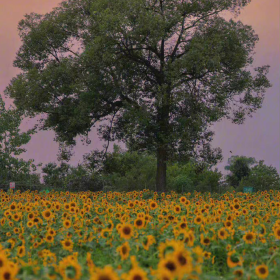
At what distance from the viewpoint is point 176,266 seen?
11.4 feet

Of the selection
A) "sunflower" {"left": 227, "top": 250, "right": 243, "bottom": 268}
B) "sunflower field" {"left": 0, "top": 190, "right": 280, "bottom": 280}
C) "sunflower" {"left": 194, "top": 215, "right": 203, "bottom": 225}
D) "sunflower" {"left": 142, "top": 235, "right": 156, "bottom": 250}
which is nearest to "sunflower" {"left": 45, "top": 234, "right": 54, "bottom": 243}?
"sunflower field" {"left": 0, "top": 190, "right": 280, "bottom": 280}

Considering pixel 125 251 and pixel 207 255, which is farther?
pixel 207 255

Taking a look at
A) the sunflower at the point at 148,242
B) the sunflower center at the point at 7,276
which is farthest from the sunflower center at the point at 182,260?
the sunflower at the point at 148,242

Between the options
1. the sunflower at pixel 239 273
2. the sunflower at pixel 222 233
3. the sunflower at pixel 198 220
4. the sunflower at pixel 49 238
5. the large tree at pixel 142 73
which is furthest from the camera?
the large tree at pixel 142 73

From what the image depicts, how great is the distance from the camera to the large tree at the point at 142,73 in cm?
1859

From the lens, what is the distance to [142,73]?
2147 centimetres

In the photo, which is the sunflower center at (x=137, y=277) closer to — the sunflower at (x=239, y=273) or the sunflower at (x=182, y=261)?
the sunflower at (x=182, y=261)

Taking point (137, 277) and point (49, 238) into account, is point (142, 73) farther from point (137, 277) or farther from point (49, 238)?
point (137, 277)

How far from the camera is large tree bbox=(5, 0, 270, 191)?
61.0 ft

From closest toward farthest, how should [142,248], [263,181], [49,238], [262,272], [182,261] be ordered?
[182,261]
[262,272]
[142,248]
[49,238]
[263,181]

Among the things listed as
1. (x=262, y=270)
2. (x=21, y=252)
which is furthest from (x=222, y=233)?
(x=21, y=252)

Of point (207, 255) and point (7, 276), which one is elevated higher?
point (7, 276)

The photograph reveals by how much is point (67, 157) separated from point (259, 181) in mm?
13190

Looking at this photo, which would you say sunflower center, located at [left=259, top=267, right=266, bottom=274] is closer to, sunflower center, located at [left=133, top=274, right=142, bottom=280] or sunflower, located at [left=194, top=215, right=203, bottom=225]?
sunflower center, located at [left=133, top=274, right=142, bottom=280]
